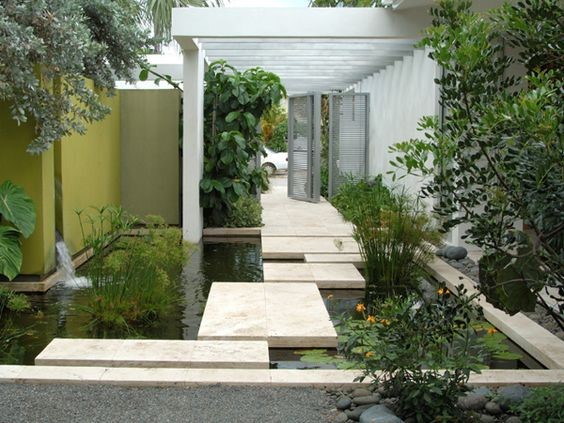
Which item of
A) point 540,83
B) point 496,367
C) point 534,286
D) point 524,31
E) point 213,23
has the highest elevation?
point 213,23

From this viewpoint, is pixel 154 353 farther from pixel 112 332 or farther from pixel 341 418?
pixel 341 418

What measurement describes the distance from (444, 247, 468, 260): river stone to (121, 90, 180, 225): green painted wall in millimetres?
4551

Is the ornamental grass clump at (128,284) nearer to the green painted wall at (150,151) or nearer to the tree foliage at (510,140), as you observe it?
the tree foliage at (510,140)

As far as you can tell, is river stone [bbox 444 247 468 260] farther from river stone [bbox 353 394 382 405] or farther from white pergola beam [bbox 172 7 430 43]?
river stone [bbox 353 394 382 405]

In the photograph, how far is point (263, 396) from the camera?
3.89 m

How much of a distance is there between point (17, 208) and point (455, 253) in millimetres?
4568

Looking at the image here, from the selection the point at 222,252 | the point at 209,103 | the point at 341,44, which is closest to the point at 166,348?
the point at 222,252

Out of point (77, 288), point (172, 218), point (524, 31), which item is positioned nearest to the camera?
point (524, 31)

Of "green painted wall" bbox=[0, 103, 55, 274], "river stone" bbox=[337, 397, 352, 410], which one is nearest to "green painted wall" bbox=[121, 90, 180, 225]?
"green painted wall" bbox=[0, 103, 55, 274]

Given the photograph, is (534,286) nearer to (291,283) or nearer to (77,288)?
(291,283)

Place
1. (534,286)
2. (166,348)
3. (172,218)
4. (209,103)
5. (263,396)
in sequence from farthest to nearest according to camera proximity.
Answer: (172,218) < (209,103) < (166,348) < (263,396) < (534,286)

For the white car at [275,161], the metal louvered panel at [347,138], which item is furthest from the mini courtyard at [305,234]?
the white car at [275,161]

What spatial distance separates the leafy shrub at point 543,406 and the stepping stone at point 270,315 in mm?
1649

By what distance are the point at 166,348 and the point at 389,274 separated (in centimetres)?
287
